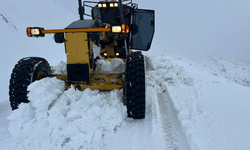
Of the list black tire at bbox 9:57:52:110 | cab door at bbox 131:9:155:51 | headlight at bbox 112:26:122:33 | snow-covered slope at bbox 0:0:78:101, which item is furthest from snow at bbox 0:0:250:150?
snow-covered slope at bbox 0:0:78:101

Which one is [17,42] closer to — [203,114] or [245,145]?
[203,114]

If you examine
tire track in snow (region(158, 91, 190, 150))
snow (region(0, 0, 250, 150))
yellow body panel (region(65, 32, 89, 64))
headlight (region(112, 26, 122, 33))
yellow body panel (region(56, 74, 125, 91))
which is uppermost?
headlight (region(112, 26, 122, 33))

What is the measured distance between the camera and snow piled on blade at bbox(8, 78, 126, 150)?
198 cm

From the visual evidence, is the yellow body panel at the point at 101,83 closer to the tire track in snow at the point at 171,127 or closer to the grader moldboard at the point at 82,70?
the grader moldboard at the point at 82,70

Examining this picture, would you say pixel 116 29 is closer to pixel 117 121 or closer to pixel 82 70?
pixel 82 70

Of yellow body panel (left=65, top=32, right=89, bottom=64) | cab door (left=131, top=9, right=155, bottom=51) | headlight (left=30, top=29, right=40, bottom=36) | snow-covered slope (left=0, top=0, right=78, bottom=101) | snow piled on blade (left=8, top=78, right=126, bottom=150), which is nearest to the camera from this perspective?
snow piled on blade (left=8, top=78, right=126, bottom=150)

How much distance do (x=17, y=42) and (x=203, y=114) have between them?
8409 millimetres

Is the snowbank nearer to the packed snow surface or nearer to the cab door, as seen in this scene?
the packed snow surface

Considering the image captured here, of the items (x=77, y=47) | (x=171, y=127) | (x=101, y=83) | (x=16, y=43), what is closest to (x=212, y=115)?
(x=171, y=127)

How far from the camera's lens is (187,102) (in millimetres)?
3359

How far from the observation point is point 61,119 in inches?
86.8

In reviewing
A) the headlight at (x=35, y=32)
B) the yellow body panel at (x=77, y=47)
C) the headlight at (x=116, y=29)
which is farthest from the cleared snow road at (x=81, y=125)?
the headlight at (x=116, y=29)

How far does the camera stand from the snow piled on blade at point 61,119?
198 centimetres

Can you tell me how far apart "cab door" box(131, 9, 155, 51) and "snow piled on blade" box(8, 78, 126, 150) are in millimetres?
2747
